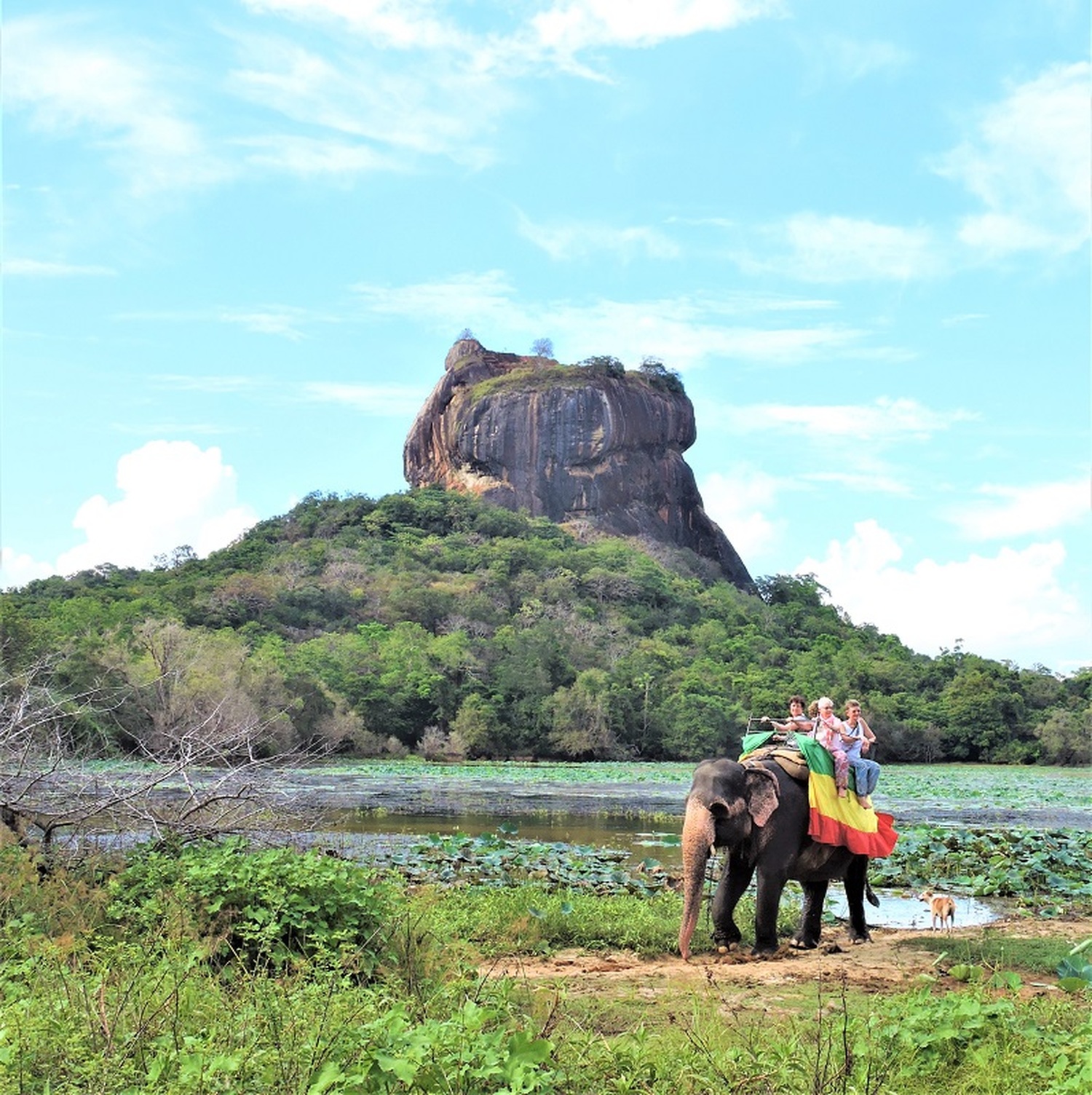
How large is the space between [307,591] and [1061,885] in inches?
2072

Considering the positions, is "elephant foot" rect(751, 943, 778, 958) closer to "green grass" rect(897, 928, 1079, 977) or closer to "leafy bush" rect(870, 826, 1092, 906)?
"green grass" rect(897, 928, 1079, 977)

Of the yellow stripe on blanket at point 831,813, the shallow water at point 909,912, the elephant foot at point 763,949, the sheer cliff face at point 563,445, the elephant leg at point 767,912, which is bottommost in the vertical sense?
the shallow water at point 909,912

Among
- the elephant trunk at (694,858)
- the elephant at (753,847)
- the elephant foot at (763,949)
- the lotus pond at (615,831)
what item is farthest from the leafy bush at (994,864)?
the elephant trunk at (694,858)

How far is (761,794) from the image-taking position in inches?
388

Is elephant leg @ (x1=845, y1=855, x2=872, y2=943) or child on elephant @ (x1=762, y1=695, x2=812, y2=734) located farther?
child on elephant @ (x1=762, y1=695, x2=812, y2=734)

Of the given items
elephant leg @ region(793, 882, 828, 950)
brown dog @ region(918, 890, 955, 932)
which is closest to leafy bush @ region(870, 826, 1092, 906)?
brown dog @ region(918, 890, 955, 932)

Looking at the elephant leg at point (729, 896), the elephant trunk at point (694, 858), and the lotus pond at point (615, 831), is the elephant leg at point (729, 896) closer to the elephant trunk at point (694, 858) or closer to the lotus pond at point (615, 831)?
the elephant trunk at point (694, 858)

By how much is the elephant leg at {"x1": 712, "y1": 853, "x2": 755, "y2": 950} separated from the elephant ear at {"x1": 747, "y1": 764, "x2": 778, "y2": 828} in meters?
0.38

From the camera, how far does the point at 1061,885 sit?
44.0 feet

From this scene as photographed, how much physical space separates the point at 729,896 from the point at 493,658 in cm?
4698

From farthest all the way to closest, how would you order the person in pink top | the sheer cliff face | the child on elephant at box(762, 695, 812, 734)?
the sheer cliff face < the child on elephant at box(762, 695, 812, 734) < the person in pink top

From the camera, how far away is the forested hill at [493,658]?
42781 millimetres

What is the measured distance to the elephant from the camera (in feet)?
30.7

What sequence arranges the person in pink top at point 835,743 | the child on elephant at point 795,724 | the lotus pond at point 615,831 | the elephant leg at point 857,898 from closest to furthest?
the person in pink top at point 835,743, the elephant leg at point 857,898, the child on elephant at point 795,724, the lotus pond at point 615,831
